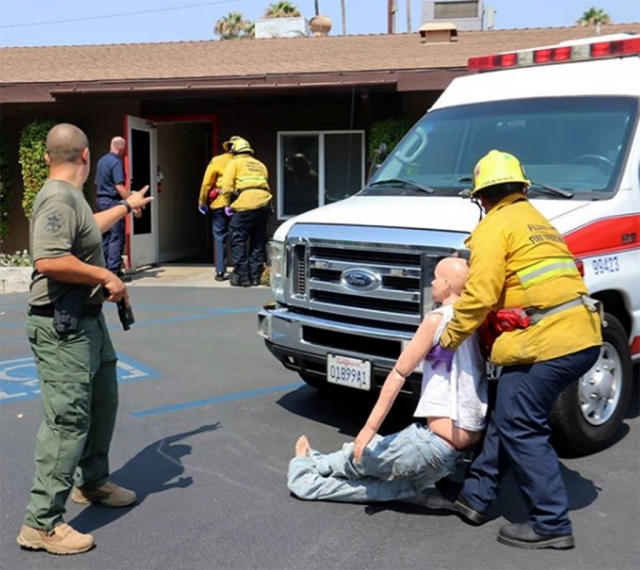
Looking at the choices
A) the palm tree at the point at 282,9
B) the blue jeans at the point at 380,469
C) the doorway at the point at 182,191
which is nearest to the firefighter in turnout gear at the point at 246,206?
the doorway at the point at 182,191

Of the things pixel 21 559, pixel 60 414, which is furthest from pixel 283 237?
pixel 21 559

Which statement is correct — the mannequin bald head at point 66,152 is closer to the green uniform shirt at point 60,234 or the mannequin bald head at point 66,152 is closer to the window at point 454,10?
the green uniform shirt at point 60,234

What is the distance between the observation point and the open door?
12.8 meters

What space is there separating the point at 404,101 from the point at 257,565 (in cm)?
1060

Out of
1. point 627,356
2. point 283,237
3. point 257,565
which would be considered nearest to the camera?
point 257,565

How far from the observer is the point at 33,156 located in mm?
13047

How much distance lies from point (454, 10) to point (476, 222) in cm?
1616

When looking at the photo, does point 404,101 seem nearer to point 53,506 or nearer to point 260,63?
point 260,63

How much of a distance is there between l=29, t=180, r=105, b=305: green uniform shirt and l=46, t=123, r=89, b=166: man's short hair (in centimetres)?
12

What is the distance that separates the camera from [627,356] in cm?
479

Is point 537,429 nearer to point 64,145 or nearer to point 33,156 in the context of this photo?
point 64,145

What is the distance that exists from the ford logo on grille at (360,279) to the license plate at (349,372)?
0.44 metres

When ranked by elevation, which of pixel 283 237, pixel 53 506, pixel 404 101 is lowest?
pixel 53 506

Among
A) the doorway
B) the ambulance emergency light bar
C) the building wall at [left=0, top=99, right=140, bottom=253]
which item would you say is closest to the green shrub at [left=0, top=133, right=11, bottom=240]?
the building wall at [left=0, top=99, right=140, bottom=253]
